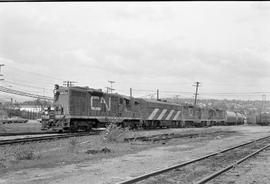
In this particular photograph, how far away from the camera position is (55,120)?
2464 centimetres

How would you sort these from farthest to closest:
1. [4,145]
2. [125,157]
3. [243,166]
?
[4,145] < [125,157] < [243,166]

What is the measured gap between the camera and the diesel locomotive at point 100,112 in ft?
81.8

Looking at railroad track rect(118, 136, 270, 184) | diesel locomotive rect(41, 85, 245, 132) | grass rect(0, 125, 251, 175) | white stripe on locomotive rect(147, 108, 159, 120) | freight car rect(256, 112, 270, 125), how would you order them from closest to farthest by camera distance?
railroad track rect(118, 136, 270, 184) < grass rect(0, 125, 251, 175) < diesel locomotive rect(41, 85, 245, 132) < white stripe on locomotive rect(147, 108, 159, 120) < freight car rect(256, 112, 270, 125)

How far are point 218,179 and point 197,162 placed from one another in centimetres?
322

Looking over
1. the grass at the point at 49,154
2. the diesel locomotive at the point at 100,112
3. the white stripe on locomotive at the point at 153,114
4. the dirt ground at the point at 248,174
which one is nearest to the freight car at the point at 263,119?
the diesel locomotive at the point at 100,112

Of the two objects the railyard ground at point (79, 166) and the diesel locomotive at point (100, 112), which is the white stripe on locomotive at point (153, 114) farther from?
the railyard ground at point (79, 166)

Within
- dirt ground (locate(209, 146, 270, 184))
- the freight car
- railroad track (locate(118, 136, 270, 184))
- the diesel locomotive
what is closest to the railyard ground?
dirt ground (locate(209, 146, 270, 184))

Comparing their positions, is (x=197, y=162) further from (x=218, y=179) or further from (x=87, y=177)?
(x=87, y=177)

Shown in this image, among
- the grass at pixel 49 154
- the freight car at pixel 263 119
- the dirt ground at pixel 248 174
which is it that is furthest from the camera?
the freight car at pixel 263 119

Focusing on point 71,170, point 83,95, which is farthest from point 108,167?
point 83,95

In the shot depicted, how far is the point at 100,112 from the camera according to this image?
28109 millimetres

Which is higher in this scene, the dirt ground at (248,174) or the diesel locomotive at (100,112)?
Answer: the diesel locomotive at (100,112)

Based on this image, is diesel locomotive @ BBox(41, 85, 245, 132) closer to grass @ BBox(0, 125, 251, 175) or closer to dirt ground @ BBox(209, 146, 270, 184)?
grass @ BBox(0, 125, 251, 175)

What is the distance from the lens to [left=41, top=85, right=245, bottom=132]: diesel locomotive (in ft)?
81.8
